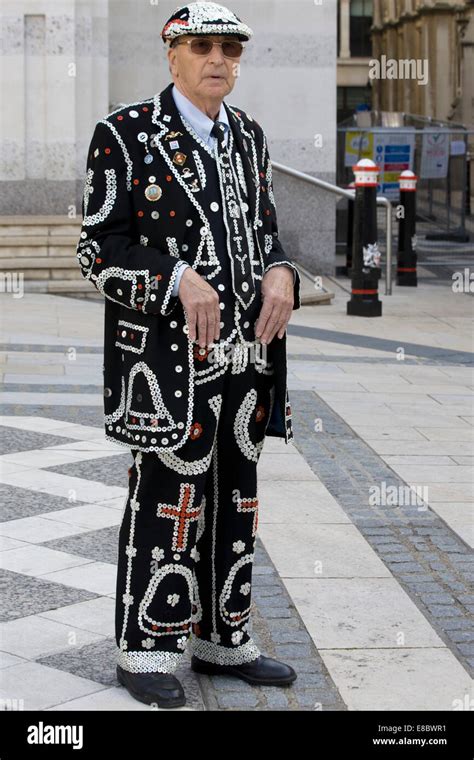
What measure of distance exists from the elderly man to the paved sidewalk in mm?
340

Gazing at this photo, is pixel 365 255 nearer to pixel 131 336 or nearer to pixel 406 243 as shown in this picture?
pixel 406 243

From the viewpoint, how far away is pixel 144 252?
3822mm

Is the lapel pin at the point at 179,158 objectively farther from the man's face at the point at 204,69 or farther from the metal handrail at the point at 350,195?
the metal handrail at the point at 350,195

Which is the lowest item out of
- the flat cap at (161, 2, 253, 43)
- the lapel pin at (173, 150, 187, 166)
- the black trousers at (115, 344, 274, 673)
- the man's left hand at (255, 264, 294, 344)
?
the black trousers at (115, 344, 274, 673)

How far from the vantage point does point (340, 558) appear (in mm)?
5402

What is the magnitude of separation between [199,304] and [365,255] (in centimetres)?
959

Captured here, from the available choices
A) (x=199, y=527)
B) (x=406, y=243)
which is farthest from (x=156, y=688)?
(x=406, y=243)

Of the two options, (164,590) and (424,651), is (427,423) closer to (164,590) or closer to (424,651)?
(424,651)

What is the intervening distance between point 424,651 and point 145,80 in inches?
503

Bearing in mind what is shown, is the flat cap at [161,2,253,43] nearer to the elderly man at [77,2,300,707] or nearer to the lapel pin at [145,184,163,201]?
the elderly man at [77,2,300,707]

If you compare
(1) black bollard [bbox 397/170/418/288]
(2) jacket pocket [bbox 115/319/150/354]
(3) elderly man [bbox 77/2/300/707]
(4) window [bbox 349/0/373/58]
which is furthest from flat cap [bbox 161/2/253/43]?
(4) window [bbox 349/0/373/58]


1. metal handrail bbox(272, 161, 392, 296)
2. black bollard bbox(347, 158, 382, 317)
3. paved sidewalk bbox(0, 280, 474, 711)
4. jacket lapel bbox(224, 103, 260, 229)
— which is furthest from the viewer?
metal handrail bbox(272, 161, 392, 296)

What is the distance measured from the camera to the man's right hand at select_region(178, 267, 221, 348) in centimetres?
374

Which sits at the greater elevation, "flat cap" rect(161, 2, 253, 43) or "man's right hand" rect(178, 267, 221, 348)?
"flat cap" rect(161, 2, 253, 43)
